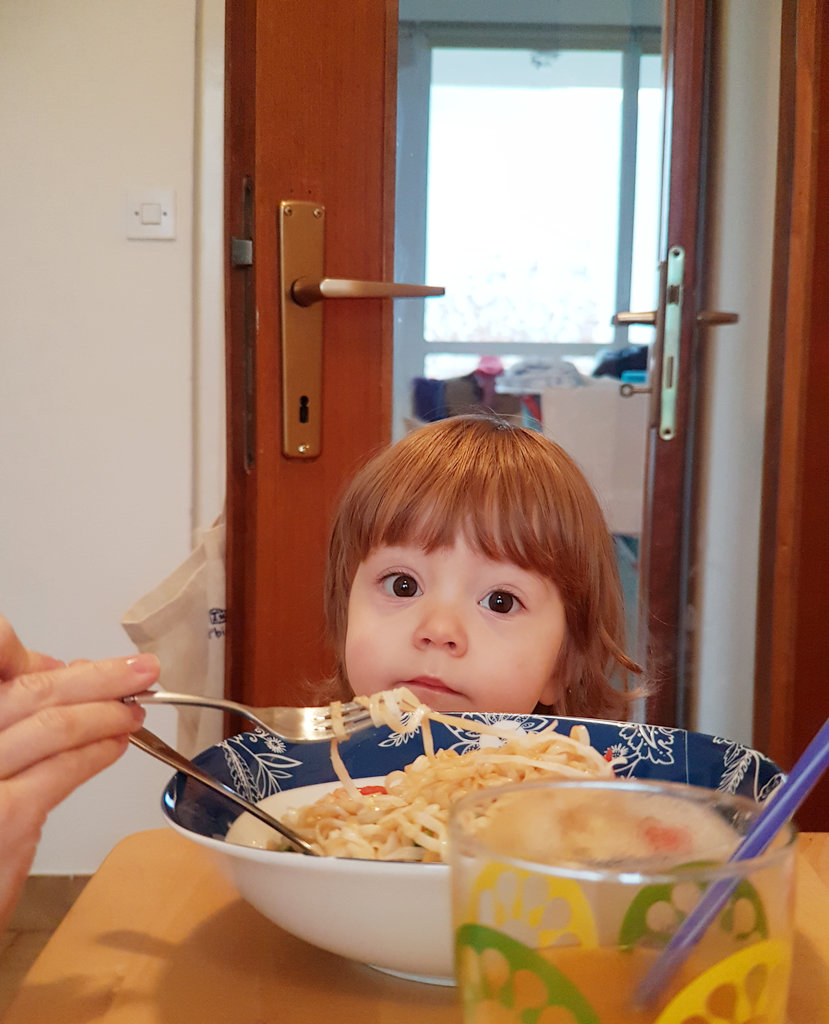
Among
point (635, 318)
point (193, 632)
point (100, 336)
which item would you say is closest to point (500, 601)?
point (193, 632)

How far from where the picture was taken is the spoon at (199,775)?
525 mm

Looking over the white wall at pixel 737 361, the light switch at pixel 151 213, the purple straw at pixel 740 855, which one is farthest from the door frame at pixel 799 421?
the purple straw at pixel 740 855

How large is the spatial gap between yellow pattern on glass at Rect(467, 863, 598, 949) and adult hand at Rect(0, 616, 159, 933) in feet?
Answer: 0.87

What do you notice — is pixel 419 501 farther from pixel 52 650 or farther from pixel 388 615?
pixel 52 650

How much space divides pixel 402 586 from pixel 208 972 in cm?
56

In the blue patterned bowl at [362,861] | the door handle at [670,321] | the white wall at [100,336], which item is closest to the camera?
the blue patterned bowl at [362,861]

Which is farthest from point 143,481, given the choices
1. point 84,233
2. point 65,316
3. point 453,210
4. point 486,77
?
point 486,77

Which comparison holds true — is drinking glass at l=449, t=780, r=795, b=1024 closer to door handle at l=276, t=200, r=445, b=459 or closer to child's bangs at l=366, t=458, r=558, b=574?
child's bangs at l=366, t=458, r=558, b=574

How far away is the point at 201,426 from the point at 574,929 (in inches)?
80.7

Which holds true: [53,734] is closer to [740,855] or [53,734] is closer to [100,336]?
[740,855]

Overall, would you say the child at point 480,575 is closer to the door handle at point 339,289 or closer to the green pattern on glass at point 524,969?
the door handle at point 339,289

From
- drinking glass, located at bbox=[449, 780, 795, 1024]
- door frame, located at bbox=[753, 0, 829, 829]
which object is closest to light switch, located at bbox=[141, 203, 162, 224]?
door frame, located at bbox=[753, 0, 829, 829]

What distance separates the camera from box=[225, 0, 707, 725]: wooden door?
4.98 feet

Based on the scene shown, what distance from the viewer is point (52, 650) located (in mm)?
2299
